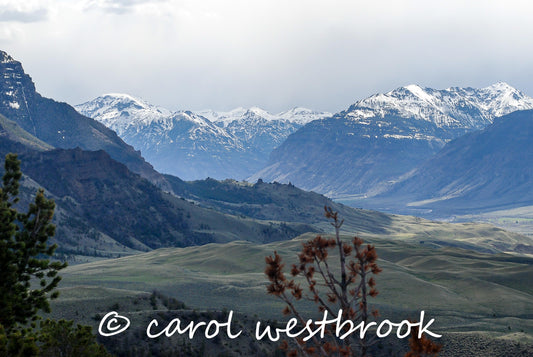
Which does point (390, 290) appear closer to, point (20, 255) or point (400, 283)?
point (400, 283)

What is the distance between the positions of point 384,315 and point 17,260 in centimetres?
5061

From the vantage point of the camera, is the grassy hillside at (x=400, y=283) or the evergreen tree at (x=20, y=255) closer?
the evergreen tree at (x=20, y=255)

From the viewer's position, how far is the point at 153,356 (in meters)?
53.9

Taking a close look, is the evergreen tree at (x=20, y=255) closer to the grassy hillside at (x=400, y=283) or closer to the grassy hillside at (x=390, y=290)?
the grassy hillside at (x=390, y=290)

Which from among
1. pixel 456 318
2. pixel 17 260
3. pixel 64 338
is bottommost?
pixel 456 318

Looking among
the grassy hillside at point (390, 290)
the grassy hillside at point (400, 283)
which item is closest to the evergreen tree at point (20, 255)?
the grassy hillside at point (390, 290)

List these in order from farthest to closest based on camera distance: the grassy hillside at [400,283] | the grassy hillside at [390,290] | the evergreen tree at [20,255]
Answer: the grassy hillside at [400,283] < the grassy hillside at [390,290] < the evergreen tree at [20,255]

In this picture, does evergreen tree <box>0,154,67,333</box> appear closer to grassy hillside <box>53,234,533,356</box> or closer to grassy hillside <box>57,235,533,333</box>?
grassy hillside <box>53,234,533,356</box>

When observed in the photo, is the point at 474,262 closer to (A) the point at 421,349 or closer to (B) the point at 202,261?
(B) the point at 202,261

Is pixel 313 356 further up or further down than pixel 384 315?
further up

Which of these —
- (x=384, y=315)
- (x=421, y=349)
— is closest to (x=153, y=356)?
(x=384, y=315)

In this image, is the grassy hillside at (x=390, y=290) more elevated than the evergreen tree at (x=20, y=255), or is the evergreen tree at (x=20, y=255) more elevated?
the evergreen tree at (x=20, y=255)

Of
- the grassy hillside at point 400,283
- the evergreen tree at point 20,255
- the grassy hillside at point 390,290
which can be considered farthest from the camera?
the grassy hillside at point 400,283

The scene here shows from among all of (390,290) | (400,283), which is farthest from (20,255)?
(400,283)
